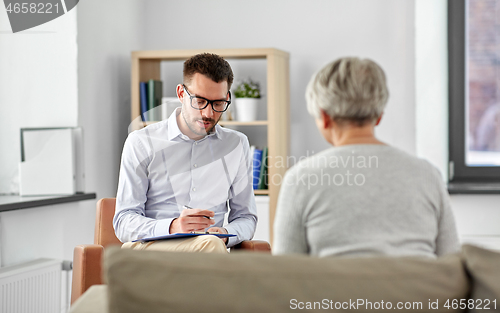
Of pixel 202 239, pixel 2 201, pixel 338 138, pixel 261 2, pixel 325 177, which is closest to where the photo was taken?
pixel 325 177

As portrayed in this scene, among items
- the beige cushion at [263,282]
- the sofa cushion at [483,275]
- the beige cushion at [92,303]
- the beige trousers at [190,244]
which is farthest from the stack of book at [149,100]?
the sofa cushion at [483,275]

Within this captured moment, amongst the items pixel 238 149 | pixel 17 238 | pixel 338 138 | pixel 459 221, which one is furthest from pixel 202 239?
pixel 459 221

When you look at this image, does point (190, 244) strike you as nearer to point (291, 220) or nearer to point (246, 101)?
point (291, 220)

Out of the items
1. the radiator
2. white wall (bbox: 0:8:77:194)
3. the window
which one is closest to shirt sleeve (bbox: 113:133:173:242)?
the radiator

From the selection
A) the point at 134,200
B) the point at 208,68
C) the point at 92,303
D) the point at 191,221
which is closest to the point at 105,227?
the point at 134,200

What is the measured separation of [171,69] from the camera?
364 centimetres

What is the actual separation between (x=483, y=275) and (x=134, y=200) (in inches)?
52.9

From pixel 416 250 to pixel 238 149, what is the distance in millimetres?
1230

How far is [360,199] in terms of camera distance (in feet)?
3.13

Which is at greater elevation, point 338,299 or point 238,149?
point 238,149

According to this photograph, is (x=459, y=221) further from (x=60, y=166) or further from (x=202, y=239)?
(x=60, y=166)

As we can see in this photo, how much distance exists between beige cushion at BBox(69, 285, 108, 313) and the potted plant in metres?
2.30

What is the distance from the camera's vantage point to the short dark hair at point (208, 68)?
1911mm

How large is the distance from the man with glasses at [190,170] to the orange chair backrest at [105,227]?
0.62 ft
